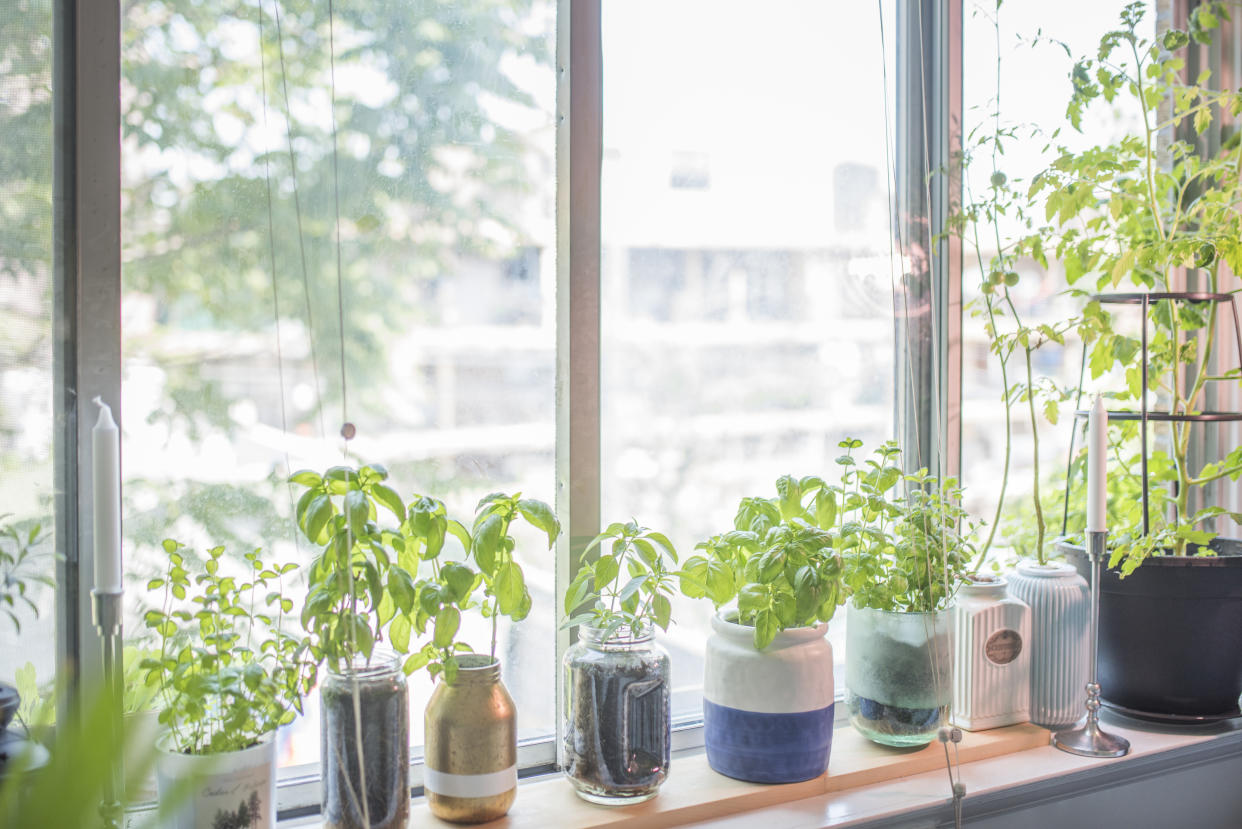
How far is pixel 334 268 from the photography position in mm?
1146

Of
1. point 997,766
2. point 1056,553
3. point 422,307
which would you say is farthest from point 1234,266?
point 422,307

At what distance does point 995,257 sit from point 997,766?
30.0 inches

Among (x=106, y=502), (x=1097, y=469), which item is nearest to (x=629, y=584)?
(x=106, y=502)

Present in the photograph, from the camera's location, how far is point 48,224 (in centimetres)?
99

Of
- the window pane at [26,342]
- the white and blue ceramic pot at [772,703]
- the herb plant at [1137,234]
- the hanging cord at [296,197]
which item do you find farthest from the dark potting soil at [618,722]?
the herb plant at [1137,234]

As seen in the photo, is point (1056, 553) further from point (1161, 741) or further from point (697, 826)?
point (697, 826)

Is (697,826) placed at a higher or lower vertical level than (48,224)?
lower

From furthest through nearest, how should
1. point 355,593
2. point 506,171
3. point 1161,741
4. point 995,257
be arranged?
1. point 995,257
2. point 1161,741
3. point 506,171
4. point 355,593

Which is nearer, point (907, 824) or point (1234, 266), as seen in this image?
point (907, 824)

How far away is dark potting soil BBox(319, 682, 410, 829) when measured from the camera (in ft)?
3.27

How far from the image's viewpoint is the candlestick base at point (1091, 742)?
1335mm

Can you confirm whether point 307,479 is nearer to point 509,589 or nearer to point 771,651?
point 509,589

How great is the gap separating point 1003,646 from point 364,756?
89 cm

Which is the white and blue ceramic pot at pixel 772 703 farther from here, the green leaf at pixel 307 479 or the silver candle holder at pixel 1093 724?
the green leaf at pixel 307 479
